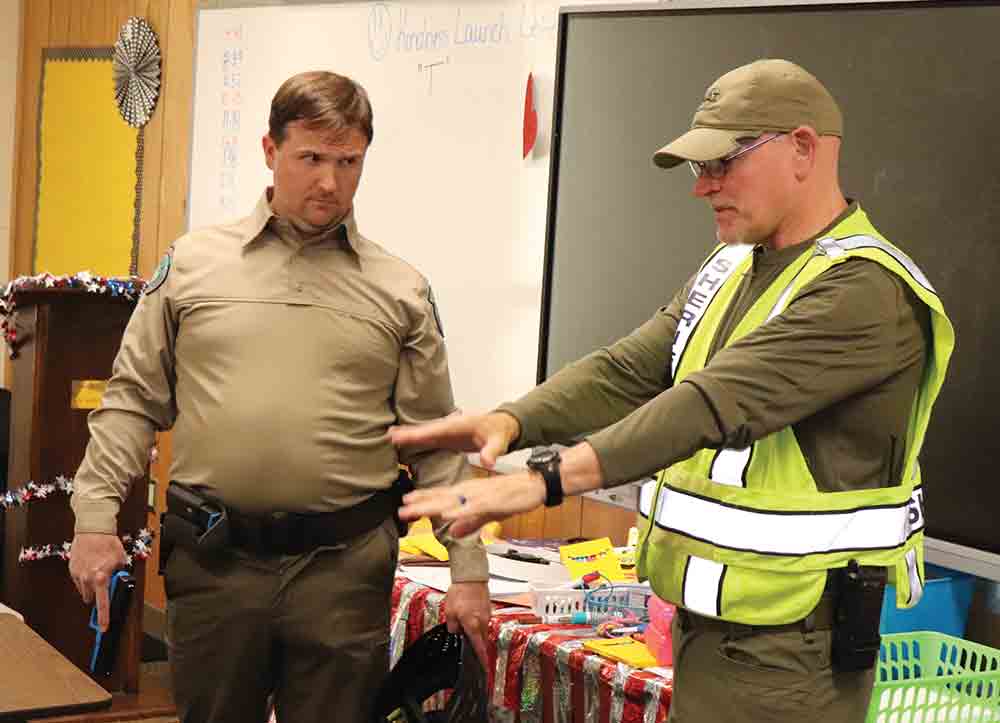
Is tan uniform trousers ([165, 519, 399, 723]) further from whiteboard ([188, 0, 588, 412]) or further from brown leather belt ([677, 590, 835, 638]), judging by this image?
whiteboard ([188, 0, 588, 412])

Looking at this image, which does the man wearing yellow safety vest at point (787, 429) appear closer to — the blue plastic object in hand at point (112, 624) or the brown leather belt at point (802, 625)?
the brown leather belt at point (802, 625)

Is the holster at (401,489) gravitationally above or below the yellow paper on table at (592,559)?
above

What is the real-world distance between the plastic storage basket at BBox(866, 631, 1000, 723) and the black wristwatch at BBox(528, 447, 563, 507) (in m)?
0.75

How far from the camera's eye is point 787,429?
5.98 ft

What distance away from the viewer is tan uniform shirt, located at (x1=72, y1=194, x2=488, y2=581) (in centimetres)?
255

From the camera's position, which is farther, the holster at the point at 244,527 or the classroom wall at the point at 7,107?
the classroom wall at the point at 7,107

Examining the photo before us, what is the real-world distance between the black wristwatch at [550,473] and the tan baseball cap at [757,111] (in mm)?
430

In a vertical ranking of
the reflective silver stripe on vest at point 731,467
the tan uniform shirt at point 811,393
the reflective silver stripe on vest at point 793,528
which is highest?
the tan uniform shirt at point 811,393

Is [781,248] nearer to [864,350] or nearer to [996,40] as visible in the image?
[864,350]

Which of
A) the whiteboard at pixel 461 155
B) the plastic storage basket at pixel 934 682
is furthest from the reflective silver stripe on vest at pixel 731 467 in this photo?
the whiteboard at pixel 461 155

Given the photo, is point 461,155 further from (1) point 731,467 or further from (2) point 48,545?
(1) point 731,467

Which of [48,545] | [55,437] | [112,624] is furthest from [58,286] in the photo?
[112,624]

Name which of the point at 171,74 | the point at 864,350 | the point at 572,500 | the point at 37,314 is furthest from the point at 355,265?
the point at 171,74

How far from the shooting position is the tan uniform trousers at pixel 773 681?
1.84 m
